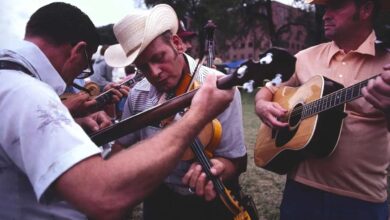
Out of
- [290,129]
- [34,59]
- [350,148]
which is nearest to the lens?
[34,59]

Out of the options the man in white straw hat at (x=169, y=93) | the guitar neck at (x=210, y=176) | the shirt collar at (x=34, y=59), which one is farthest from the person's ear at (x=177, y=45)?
the shirt collar at (x=34, y=59)

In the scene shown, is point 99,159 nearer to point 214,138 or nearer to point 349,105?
point 214,138

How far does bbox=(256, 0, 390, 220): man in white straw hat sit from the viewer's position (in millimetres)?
2387

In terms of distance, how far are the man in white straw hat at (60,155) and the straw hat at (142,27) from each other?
0.98 metres

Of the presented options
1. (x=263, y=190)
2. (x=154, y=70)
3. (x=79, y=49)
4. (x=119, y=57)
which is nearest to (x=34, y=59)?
(x=79, y=49)

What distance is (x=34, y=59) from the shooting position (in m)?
1.67

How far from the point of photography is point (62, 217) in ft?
5.54

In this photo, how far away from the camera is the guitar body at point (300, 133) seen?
7.88ft

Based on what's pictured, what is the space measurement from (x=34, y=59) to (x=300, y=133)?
69.4 inches

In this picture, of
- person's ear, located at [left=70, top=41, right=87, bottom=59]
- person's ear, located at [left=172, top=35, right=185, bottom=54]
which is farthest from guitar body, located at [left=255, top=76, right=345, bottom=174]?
person's ear, located at [left=70, top=41, right=87, bottom=59]

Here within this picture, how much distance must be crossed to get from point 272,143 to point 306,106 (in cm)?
43

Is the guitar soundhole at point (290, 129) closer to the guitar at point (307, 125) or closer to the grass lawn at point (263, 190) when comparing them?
the guitar at point (307, 125)

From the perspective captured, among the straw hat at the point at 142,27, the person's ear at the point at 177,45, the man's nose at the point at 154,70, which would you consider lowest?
the man's nose at the point at 154,70

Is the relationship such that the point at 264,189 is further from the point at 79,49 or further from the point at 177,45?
the point at 79,49
